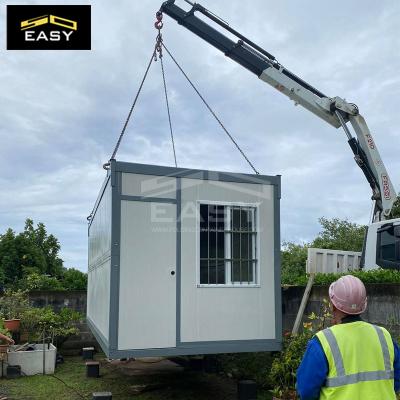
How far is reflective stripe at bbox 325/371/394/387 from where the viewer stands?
219 centimetres

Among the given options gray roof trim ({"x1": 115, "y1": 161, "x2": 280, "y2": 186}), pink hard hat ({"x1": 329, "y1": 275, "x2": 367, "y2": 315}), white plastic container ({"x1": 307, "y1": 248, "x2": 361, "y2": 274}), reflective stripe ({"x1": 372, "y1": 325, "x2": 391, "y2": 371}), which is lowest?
reflective stripe ({"x1": 372, "y1": 325, "x2": 391, "y2": 371})

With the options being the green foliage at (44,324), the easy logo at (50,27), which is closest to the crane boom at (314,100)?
the easy logo at (50,27)

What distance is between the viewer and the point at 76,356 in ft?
34.3

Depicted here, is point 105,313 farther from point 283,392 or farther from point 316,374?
point 316,374

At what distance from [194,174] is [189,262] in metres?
1.08

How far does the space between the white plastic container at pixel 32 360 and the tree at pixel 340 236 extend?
11533 mm

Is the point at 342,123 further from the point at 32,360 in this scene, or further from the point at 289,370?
the point at 32,360

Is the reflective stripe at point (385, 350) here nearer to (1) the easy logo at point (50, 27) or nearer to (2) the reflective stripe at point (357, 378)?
(2) the reflective stripe at point (357, 378)

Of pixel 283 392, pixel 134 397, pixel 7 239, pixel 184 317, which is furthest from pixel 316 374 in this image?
pixel 7 239

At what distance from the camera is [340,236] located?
19766 mm

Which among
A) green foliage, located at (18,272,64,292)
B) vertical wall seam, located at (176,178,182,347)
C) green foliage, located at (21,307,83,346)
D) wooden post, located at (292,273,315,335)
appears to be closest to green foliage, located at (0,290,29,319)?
green foliage, located at (21,307,83,346)

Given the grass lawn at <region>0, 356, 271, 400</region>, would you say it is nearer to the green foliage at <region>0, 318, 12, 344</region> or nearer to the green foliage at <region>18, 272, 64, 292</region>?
the green foliage at <region>0, 318, 12, 344</region>

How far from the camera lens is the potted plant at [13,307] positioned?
9.34 m

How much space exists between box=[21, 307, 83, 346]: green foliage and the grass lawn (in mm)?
829
